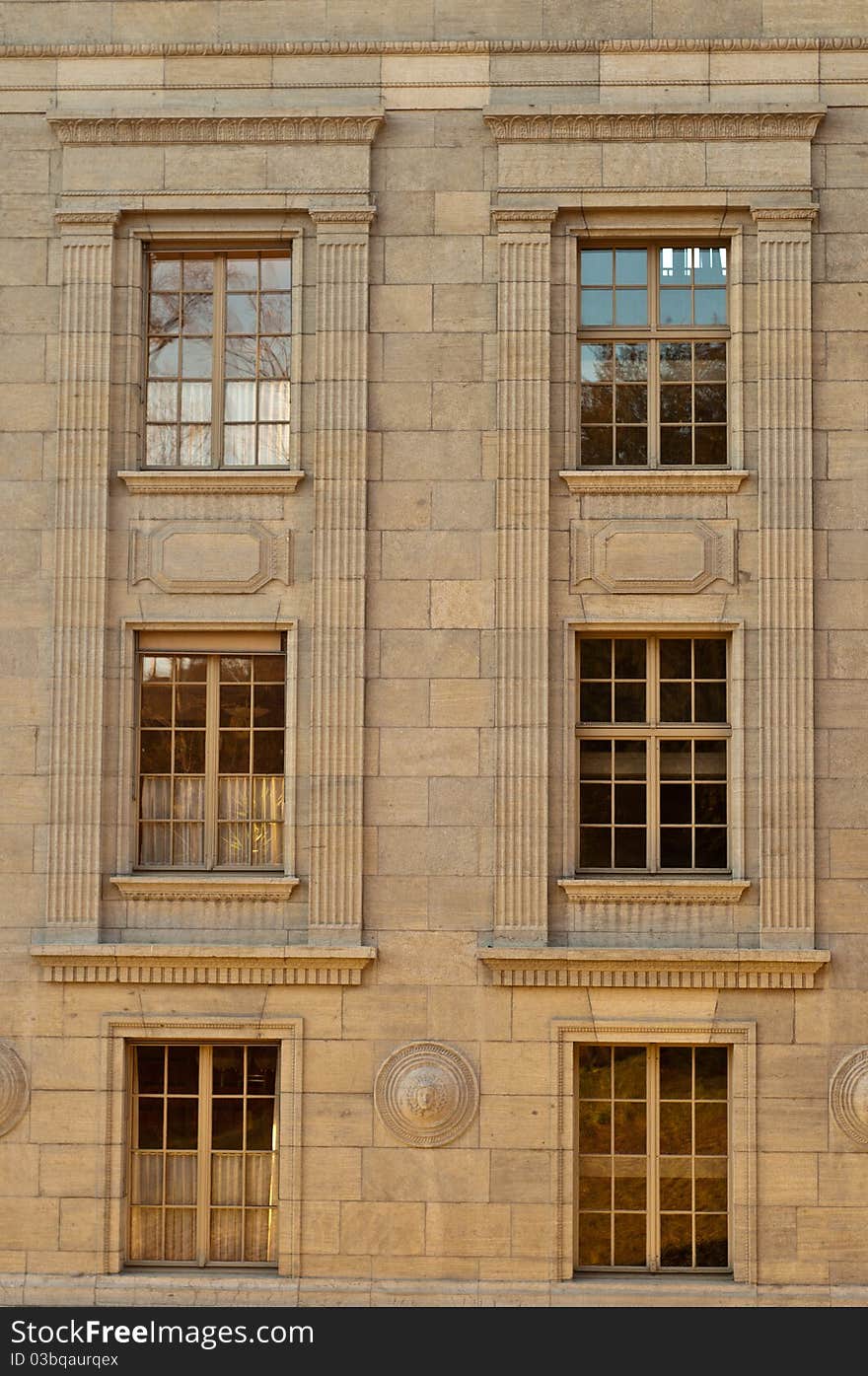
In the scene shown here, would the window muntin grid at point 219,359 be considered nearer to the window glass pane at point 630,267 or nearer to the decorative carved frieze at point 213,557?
the decorative carved frieze at point 213,557

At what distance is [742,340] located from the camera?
51.2 feet

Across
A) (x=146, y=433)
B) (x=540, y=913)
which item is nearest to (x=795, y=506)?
(x=540, y=913)

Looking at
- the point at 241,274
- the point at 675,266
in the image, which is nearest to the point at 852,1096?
the point at 675,266

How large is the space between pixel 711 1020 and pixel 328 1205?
12.3 ft

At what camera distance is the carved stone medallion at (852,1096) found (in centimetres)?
1490

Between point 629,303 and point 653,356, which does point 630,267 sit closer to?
point 629,303

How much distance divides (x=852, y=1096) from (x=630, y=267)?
7796 millimetres

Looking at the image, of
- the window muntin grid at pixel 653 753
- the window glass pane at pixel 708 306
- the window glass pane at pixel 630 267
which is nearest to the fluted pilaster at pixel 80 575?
the window muntin grid at pixel 653 753

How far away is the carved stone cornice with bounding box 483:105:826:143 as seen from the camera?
609 inches

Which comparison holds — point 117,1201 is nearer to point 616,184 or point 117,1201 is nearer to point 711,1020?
point 711,1020

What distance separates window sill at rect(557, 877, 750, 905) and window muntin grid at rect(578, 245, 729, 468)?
12.6 feet

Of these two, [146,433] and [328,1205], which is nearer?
[328,1205]

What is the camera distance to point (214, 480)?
1560cm

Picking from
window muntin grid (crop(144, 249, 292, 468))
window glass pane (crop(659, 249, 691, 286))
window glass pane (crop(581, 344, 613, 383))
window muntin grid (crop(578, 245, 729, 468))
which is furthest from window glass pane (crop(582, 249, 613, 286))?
window muntin grid (crop(144, 249, 292, 468))
